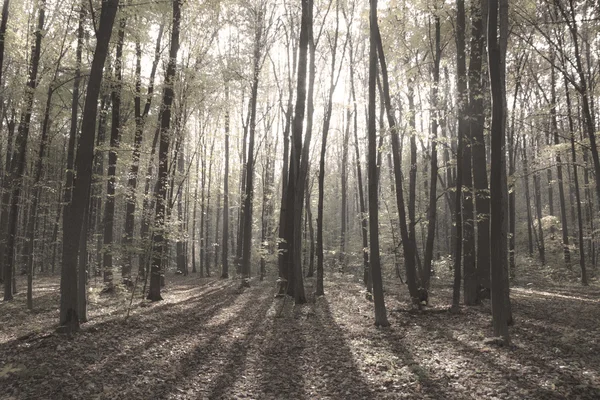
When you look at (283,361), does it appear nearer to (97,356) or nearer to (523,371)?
(97,356)

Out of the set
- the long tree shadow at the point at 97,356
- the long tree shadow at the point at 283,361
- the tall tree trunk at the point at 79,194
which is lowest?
the long tree shadow at the point at 283,361

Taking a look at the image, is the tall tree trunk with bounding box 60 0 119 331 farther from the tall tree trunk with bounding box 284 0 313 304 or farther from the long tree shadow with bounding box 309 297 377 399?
the tall tree trunk with bounding box 284 0 313 304

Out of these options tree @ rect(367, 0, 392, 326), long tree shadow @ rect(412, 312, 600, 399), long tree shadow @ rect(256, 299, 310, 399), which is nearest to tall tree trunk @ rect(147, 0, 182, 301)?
long tree shadow @ rect(256, 299, 310, 399)

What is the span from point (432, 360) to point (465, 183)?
6.55 metres

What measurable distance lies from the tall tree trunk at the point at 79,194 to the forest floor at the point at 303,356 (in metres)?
→ 0.57

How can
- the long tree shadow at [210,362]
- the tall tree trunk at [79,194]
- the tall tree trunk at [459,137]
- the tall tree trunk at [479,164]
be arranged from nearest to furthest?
the long tree shadow at [210,362] → the tall tree trunk at [79,194] → the tall tree trunk at [459,137] → the tall tree trunk at [479,164]

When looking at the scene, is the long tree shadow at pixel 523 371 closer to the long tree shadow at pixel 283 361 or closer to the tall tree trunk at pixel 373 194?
the tall tree trunk at pixel 373 194

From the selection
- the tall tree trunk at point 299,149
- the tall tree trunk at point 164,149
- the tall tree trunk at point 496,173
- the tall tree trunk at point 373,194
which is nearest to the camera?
the tall tree trunk at point 496,173

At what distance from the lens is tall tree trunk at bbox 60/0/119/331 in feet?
23.0

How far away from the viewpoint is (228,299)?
14547mm

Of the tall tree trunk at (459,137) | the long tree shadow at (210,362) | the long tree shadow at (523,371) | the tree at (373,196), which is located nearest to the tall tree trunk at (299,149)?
the long tree shadow at (210,362)

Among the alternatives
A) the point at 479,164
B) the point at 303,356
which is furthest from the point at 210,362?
the point at 479,164

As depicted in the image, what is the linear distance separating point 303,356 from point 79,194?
531 centimetres

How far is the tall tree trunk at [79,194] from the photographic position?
702cm
